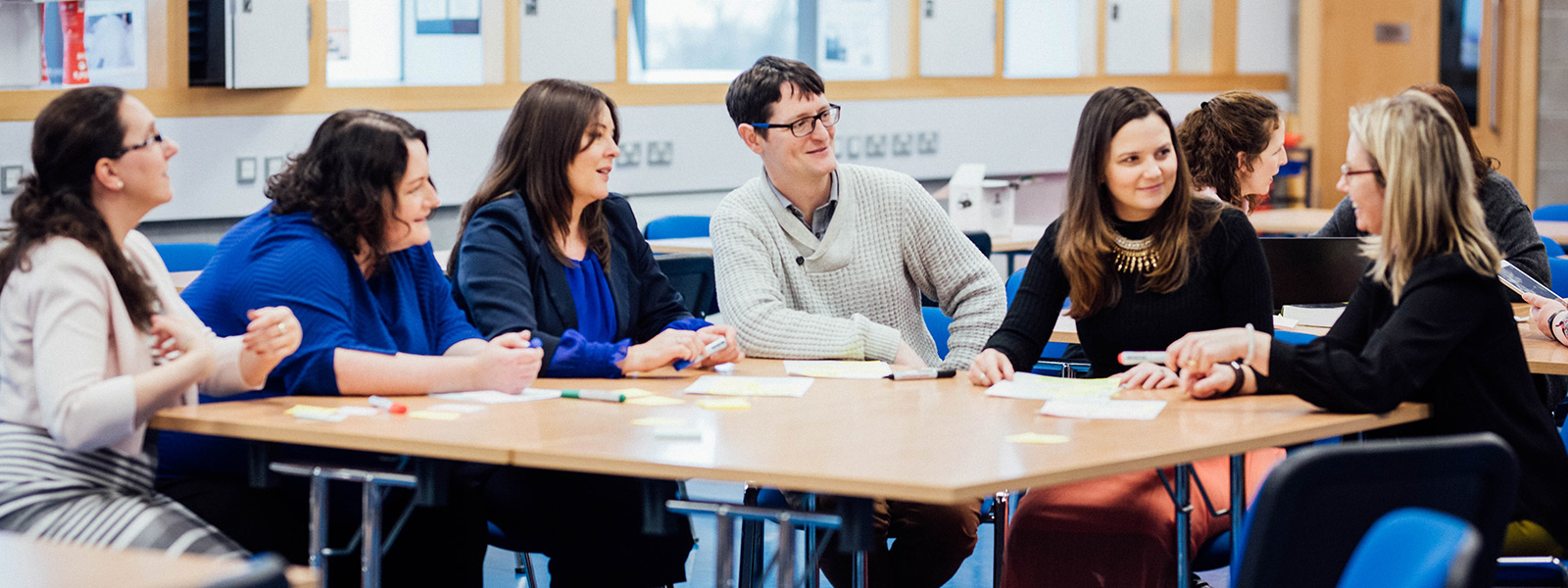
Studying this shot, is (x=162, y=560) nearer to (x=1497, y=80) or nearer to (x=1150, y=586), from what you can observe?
(x=1150, y=586)

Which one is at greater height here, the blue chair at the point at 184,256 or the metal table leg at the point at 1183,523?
the blue chair at the point at 184,256

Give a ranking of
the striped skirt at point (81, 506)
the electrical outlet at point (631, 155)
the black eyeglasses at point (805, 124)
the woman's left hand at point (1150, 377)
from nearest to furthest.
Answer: the striped skirt at point (81, 506) < the woman's left hand at point (1150, 377) < the black eyeglasses at point (805, 124) < the electrical outlet at point (631, 155)

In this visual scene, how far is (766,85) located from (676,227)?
2485 mm

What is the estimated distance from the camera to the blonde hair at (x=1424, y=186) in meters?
2.34

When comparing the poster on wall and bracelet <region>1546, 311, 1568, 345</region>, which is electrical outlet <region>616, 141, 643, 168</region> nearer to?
the poster on wall

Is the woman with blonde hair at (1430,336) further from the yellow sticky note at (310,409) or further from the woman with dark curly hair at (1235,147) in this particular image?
the yellow sticky note at (310,409)

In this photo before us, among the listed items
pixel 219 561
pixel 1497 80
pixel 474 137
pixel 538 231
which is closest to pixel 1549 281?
pixel 538 231

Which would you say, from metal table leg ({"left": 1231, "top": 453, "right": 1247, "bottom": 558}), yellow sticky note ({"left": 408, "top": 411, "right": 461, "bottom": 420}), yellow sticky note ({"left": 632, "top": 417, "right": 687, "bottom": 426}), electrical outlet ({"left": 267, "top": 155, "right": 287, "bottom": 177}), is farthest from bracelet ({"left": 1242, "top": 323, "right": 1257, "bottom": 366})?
electrical outlet ({"left": 267, "top": 155, "right": 287, "bottom": 177})

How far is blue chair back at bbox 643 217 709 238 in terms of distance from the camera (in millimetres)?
5730

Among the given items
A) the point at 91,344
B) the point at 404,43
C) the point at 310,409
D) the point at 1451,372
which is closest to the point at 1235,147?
the point at 1451,372

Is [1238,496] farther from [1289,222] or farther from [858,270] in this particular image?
[1289,222]

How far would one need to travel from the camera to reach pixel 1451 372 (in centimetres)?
240

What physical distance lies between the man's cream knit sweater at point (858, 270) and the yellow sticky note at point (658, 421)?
2.56ft

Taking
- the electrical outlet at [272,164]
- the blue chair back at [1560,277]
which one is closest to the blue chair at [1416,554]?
the blue chair back at [1560,277]
